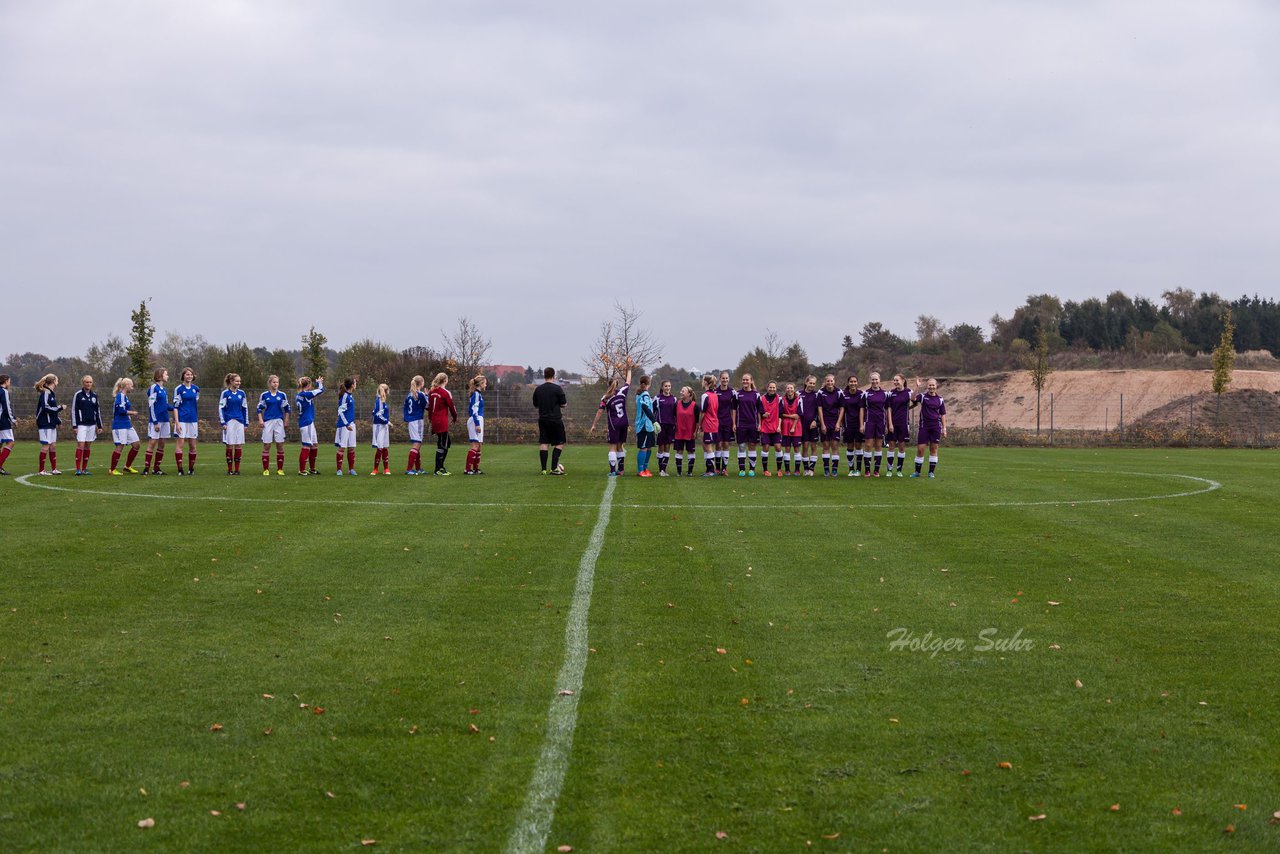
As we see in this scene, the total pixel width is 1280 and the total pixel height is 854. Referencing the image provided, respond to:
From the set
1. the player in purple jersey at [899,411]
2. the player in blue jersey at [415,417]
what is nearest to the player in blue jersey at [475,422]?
the player in blue jersey at [415,417]

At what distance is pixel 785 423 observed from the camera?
2383cm

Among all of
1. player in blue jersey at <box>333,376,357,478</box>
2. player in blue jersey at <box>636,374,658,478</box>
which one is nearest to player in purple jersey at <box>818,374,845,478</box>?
player in blue jersey at <box>636,374,658,478</box>

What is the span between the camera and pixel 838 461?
2425 cm

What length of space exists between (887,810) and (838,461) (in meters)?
19.7

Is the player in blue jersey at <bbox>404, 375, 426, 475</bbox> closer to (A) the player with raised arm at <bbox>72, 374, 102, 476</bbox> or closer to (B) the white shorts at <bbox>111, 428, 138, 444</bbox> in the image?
(B) the white shorts at <bbox>111, 428, 138, 444</bbox>

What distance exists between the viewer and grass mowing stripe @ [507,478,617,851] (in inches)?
178

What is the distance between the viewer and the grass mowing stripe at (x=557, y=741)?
452 centimetres

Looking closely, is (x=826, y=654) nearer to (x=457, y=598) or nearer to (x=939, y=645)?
(x=939, y=645)

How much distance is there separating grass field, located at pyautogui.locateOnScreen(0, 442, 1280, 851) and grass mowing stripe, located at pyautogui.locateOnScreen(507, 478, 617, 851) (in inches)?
A: 1.3

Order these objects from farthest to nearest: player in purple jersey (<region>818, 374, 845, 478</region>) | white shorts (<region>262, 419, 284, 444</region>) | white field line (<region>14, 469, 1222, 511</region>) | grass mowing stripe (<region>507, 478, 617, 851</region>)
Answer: player in purple jersey (<region>818, 374, 845, 478</region>), white shorts (<region>262, 419, 284, 444</region>), white field line (<region>14, 469, 1222, 511</region>), grass mowing stripe (<region>507, 478, 617, 851</region>)

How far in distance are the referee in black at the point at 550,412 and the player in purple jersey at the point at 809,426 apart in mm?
4943

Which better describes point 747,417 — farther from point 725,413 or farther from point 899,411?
point 899,411

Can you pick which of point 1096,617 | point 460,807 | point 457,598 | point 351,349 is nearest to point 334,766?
point 460,807

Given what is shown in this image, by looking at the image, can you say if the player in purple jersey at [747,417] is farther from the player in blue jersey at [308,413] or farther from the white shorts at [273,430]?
the white shorts at [273,430]
